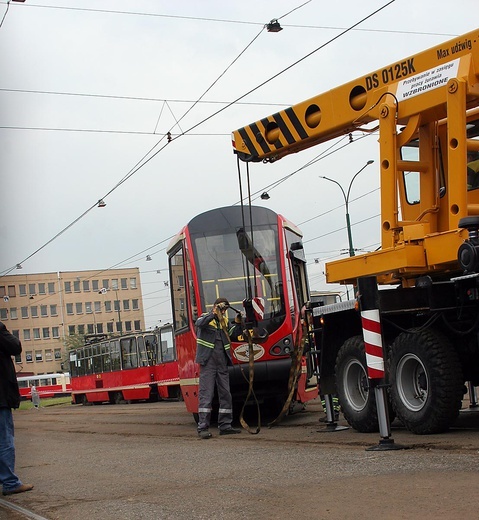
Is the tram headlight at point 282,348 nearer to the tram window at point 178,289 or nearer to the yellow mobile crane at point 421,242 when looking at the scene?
the tram window at point 178,289

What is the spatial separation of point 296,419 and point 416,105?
20.5ft

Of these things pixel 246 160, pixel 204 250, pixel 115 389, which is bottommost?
pixel 115 389

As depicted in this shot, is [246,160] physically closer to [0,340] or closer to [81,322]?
[0,340]

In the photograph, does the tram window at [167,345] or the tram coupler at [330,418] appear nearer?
the tram coupler at [330,418]

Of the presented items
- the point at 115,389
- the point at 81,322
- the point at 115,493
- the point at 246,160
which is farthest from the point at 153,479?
the point at 81,322

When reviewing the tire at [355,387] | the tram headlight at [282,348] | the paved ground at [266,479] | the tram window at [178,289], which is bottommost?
the paved ground at [266,479]

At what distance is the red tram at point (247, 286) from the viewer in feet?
46.6

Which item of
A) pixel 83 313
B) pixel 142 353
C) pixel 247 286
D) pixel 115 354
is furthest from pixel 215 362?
pixel 83 313

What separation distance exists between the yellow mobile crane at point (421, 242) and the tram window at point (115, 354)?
93.9ft

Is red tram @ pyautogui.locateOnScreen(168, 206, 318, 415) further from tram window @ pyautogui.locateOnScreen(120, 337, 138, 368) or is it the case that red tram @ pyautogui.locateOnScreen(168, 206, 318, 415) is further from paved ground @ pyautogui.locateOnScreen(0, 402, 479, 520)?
tram window @ pyautogui.locateOnScreen(120, 337, 138, 368)

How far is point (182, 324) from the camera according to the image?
15258 millimetres

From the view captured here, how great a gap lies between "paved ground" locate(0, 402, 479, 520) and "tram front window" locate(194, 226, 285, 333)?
299 cm

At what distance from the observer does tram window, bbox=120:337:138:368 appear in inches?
1476

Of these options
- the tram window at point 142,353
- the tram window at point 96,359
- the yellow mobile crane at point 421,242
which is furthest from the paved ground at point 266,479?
the tram window at point 96,359
